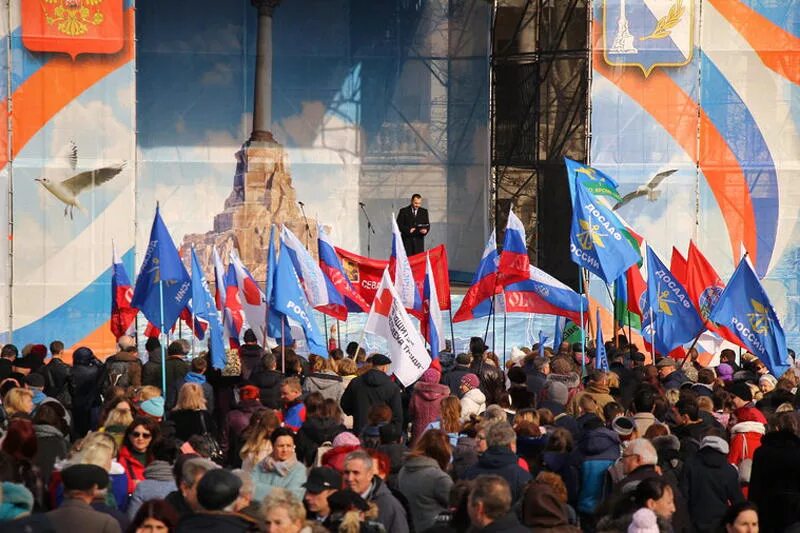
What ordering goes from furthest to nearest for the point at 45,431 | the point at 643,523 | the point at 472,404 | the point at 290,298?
the point at 290,298 < the point at 472,404 < the point at 45,431 < the point at 643,523

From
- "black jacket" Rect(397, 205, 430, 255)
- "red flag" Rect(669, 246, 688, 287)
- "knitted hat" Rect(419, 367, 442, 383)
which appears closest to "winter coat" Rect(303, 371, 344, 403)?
"knitted hat" Rect(419, 367, 442, 383)

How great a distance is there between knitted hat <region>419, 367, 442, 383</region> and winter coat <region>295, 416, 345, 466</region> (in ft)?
8.89

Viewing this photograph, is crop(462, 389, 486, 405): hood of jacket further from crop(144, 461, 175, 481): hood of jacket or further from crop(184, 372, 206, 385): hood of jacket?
crop(144, 461, 175, 481): hood of jacket

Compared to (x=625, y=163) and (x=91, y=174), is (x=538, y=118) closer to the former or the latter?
(x=625, y=163)

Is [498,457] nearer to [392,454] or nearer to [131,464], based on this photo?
[392,454]

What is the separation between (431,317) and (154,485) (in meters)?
7.46

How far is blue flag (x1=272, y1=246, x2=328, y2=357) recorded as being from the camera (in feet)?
52.7

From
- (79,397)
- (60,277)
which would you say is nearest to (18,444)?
(79,397)

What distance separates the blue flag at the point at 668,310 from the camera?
61.0 ft

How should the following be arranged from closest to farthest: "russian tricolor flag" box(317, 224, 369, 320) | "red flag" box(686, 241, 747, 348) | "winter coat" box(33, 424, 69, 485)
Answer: "winter coat" box(33, 424, 69, 485)
"russian tricolor flag" box(317, 224, 369, 320)
"red flag" box(686, 241, 747, 348)

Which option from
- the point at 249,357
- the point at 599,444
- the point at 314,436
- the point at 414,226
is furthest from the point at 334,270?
the point at 599,444

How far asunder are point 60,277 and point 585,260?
10.6 metres

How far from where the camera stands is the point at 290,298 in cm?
1620

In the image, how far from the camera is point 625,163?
2602cm
